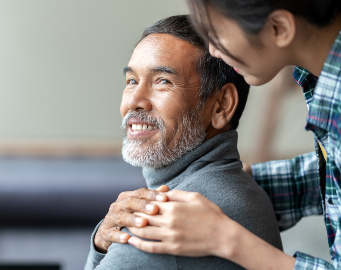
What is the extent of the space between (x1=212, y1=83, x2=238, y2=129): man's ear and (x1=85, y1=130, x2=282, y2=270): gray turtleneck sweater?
43 millimetres

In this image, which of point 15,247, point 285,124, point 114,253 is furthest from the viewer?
point 285,124

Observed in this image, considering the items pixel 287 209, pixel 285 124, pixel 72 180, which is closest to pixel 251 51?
pixel 287 209

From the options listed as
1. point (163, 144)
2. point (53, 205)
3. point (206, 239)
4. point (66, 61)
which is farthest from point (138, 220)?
point (66, 61)

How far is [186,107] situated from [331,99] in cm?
48

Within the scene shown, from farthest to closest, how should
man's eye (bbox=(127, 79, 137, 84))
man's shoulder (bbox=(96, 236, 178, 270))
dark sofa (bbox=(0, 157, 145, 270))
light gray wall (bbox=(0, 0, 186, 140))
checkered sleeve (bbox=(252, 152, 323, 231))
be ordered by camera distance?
light gray wall (bbox=(0, 0, 186, 140)) < dark sofa (bbox=(0, 157, 145, 270)) < checkered sleeve (bbox=(252, 152, 323, 231)) < man's eye (bbox=(127, 79, 137, 84)) < man's shoulder (bbox=(96, 236, 178, 270))

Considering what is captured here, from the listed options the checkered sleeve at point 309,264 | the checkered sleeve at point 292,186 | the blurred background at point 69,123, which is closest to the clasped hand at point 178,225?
the checkered sleeve at point 309,264

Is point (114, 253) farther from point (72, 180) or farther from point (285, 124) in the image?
point (285, 124)

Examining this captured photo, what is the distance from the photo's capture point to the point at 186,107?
1.33 m

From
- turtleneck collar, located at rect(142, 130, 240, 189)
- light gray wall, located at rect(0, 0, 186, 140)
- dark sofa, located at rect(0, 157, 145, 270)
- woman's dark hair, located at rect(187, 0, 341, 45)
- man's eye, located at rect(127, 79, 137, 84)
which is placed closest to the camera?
woman's dark hair, located at rect(187, 0, 341, 45)

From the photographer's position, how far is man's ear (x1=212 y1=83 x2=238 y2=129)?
53.2 inches

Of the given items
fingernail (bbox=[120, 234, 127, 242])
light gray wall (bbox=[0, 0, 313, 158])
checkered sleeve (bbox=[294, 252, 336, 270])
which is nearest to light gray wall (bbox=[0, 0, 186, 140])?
light gray wall (bbox=[0, 0, 313, 158])

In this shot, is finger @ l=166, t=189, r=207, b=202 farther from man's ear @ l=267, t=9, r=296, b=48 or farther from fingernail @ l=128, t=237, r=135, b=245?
man's ear @ l=267, t=9, r=296, b=48

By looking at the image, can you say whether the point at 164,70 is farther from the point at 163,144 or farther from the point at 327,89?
the point at 327,89

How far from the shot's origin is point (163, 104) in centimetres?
131
